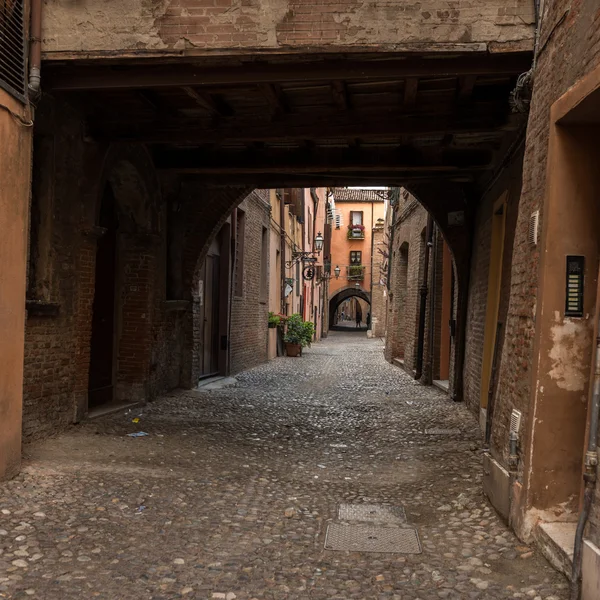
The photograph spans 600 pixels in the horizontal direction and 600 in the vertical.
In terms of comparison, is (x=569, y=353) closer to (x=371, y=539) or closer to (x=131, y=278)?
(x=371, y=539)

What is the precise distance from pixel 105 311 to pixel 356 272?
36.6 metres

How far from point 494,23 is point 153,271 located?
231 inches

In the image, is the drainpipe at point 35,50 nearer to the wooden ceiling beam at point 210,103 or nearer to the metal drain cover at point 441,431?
the wooden ceiling beam at point 210,103

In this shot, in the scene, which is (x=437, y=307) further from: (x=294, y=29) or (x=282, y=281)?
(x=282, y=281)

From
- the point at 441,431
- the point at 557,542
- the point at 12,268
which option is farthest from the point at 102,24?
the point at 441,431

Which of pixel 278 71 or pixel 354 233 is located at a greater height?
pixel 354 233

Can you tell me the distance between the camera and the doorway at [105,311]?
8.23m

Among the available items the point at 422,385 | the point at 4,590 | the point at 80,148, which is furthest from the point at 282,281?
the point at 4,590

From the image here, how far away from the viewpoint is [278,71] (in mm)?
5094

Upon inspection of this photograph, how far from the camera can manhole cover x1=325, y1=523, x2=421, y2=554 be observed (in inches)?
146

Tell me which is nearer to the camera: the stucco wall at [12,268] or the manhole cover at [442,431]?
the stucco wall at [12,268]

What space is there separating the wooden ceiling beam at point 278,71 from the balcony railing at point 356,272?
39.1m

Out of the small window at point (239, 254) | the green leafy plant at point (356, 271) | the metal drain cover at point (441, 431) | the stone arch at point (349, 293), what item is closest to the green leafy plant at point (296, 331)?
the small window at point (239, 254)

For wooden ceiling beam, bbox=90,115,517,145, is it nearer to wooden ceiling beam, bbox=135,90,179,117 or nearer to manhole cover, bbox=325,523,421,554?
wooden ceiling beam, bbox=135,90,179,117
